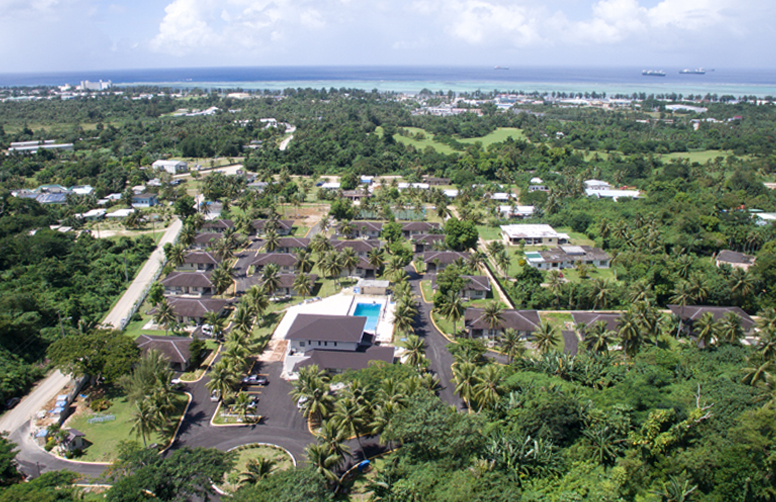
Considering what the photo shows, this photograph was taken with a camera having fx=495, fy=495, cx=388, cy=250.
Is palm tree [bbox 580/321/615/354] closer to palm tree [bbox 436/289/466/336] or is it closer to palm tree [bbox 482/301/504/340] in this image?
palm tree [bbox 482/301/504/340]

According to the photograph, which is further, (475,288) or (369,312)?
(475,288)

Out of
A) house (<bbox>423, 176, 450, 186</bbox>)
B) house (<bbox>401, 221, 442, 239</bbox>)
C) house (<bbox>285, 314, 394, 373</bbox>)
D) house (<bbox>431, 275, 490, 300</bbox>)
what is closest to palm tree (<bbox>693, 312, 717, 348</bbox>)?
house (<bbox>431, 275, 490, 300</bbox>)

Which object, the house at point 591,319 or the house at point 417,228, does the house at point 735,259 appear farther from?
the house at point 417,228

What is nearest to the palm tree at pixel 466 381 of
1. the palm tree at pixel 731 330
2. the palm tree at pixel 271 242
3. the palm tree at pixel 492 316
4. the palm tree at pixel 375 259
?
the palm tree at pixel 492 316

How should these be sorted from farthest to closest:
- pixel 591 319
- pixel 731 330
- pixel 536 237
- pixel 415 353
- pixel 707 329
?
1. pixel 536 237
2. pixel 591 319
3. pixel 707 329
4. pixel 731 330
5. pixel 415 353

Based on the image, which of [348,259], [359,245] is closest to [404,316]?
[348,259]

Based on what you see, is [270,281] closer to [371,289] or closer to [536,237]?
[371,289]

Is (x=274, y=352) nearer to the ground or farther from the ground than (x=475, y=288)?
nearer to the ground
